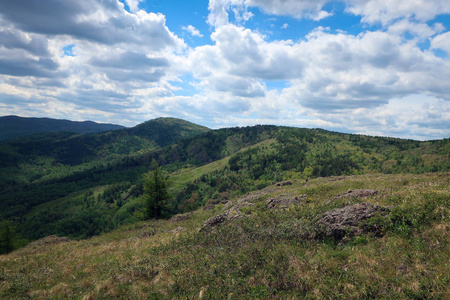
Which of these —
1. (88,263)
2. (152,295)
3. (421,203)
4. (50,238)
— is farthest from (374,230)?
(50,238)

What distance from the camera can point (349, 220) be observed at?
1191 cm

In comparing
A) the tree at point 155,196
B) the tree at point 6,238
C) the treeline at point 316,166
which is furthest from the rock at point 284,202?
the treeline at point 316,166

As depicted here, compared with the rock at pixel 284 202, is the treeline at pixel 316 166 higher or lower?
lower

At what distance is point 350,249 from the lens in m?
9.66

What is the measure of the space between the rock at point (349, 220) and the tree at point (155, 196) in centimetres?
3341

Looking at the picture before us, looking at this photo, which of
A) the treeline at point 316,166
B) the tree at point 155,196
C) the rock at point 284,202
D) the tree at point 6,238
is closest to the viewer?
the rock at point 284,202

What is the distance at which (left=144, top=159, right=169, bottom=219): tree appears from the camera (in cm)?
3962

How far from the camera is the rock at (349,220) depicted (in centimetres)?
1131

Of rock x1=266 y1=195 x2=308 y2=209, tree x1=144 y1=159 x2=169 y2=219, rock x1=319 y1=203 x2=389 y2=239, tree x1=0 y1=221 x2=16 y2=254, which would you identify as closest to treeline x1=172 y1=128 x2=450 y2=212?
tree x1=0 y1=221 x2=16 y2=254

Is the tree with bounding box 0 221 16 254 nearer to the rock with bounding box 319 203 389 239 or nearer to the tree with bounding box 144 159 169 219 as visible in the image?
the tree with bounding box 144 159 169 219

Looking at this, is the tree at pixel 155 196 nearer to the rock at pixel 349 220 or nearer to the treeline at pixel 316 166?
the rock at pixel 349 220

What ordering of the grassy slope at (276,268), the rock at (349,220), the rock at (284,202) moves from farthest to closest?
the rock at (284,202)
the rock at (349,220)
the grassy slope at (276,268)

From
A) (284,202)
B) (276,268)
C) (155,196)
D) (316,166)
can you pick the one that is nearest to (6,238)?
(155,196)

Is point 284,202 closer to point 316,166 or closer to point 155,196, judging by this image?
point 155,196
